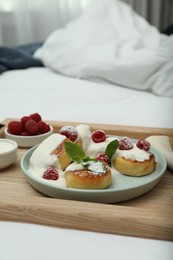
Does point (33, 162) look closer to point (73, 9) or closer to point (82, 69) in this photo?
point (82, 69)

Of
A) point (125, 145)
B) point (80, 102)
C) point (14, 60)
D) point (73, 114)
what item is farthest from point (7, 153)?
point (14, 60)

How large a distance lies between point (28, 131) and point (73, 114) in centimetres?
31

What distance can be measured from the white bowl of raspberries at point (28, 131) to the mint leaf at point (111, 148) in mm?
245

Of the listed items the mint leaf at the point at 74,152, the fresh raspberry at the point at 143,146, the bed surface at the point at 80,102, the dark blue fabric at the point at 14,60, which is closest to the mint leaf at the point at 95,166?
the mint leaf at the point at 74,152

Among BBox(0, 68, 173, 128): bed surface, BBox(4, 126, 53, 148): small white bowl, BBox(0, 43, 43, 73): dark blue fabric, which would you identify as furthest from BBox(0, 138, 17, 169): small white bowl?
BBox(0, 43, 43, 73): dark blue fabric

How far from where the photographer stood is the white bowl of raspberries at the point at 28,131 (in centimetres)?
99

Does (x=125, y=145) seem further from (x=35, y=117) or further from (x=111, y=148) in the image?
(x=35, y=117)

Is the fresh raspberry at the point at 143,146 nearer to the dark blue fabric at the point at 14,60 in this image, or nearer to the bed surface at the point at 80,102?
the bed surface at the point at 80,102

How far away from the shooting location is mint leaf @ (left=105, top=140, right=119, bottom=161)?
0.80 metres

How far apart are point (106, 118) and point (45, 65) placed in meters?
0.87

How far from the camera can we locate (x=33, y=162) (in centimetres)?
80

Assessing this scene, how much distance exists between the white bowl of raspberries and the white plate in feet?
0.72

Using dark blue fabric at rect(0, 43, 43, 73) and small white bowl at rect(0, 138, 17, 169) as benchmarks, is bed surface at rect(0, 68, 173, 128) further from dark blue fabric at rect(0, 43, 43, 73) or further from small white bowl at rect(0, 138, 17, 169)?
small white bowl at rect(0, 138, 17, 169)

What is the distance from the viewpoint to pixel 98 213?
0.63m
